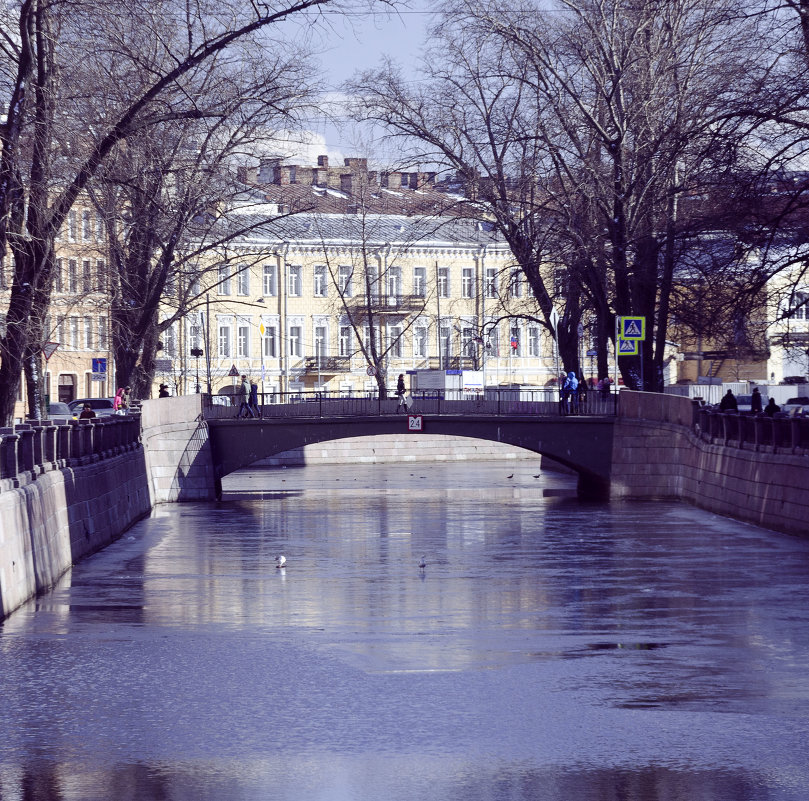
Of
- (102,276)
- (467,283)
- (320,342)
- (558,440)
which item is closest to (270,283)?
(320,342)

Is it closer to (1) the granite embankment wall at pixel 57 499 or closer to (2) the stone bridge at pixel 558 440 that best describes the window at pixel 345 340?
(2) the stone bridge at pixel 558 440

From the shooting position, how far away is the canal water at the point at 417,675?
12.2m

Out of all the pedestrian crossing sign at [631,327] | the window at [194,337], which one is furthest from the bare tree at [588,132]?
the window at [194,337]

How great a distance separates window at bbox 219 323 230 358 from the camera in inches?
3858

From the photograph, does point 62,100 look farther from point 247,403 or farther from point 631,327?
point 247,403

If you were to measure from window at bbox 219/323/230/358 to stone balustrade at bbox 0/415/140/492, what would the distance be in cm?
A: 5401

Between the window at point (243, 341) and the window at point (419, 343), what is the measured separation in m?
9.03

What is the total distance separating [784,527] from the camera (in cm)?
3372

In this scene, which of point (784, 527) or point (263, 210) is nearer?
point (784, 527)

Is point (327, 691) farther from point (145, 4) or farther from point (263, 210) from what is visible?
point (263, 210)

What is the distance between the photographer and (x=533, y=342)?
4141 inches

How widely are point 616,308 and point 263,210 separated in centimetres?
5044

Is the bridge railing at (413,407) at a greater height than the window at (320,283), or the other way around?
the window at (320,283)

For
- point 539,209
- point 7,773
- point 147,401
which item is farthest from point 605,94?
point 7,773
